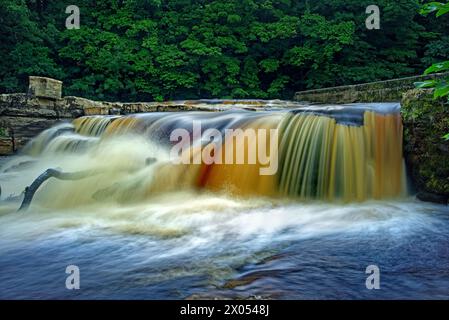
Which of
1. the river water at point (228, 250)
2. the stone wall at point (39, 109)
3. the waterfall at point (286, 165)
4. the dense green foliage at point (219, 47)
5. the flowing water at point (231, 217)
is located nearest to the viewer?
the river water at point (228, 250)

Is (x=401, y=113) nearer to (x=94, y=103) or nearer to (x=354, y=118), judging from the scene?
(x=354, y=118)

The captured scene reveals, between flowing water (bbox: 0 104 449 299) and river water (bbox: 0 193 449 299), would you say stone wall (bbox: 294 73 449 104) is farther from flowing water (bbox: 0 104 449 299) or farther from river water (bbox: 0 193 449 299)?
river water (bbox: 0 193 449 299)

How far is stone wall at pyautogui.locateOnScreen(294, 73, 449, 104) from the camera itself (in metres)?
8.28

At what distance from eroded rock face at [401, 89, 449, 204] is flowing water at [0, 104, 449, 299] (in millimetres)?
185

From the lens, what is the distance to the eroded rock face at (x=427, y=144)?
4.15 meters

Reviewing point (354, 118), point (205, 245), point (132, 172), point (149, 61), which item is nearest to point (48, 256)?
point (205, 245)

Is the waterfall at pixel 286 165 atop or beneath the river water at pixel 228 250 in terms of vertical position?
atop

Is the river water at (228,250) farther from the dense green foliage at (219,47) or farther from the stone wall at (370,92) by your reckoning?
the dense green foliage at (219,47)

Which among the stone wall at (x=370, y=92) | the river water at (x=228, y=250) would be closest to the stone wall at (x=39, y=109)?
the stone wall at (x=370, y=92)

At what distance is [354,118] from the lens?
198 inches

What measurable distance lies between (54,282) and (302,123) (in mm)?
3896

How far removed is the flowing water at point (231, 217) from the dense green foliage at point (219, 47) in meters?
10.1

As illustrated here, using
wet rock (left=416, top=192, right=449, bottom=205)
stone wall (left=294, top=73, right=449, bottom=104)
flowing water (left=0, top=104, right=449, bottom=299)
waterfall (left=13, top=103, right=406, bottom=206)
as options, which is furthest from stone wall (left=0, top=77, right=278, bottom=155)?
wet rock (left=416, top=192, right=449, bottom=205)

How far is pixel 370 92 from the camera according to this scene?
9148mm
